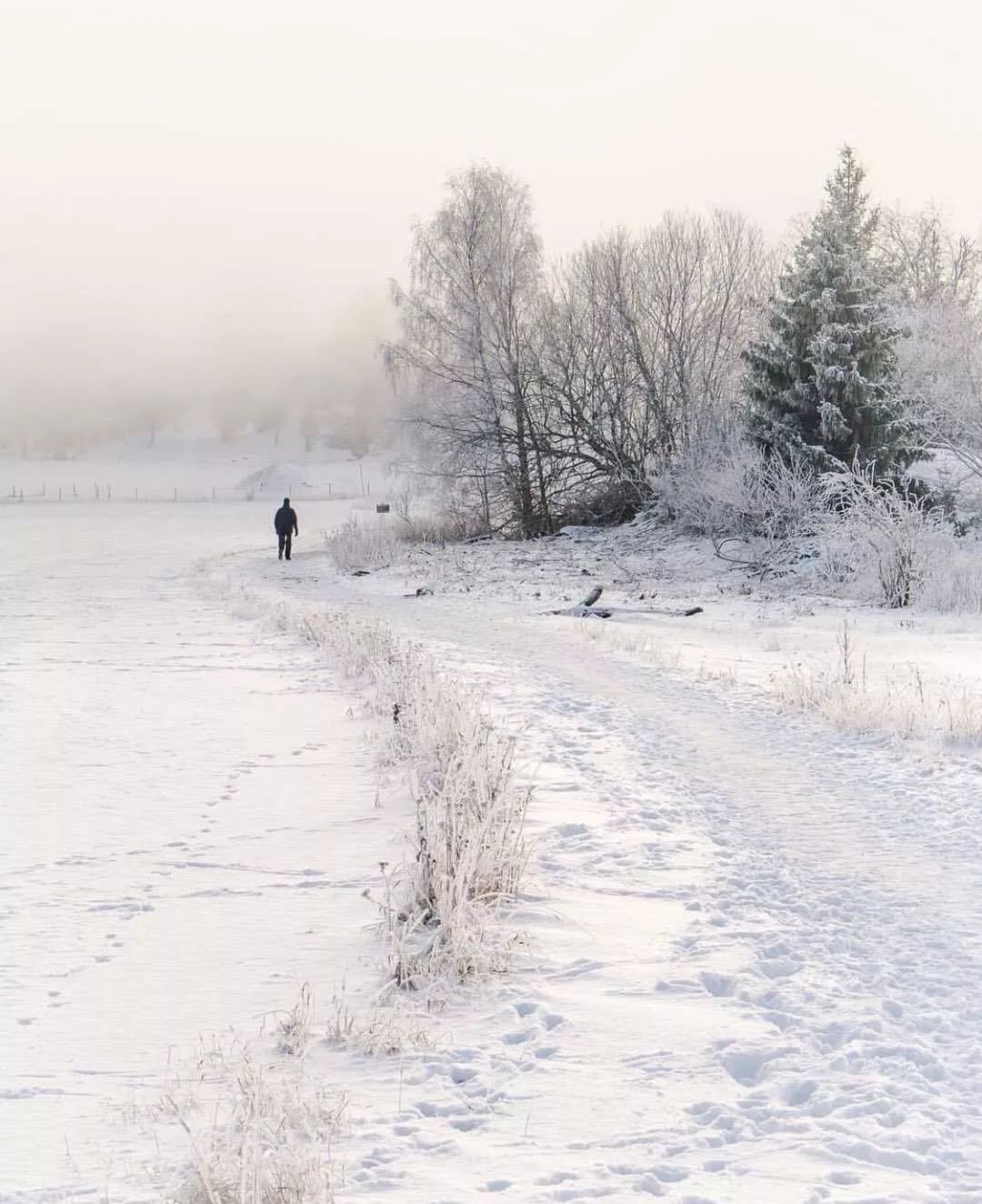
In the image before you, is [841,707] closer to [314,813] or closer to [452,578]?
[314,813]

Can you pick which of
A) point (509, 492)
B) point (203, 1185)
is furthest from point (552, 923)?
point (509, 492)

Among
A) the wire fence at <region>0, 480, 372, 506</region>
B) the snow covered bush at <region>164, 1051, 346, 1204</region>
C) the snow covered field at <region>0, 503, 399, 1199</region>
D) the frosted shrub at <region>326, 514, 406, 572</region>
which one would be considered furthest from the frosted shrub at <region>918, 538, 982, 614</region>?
the wire fence at <region>0, 480, 372, 506</region>

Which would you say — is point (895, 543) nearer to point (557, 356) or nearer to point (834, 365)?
point (834, 365)

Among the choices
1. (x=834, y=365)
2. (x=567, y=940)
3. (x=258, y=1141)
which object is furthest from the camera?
(x=834, y=365)

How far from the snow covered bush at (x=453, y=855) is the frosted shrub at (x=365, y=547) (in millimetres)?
19916

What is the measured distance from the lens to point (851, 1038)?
3654mm

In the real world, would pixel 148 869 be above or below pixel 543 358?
below

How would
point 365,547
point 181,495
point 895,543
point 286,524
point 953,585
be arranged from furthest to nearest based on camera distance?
point 181,495, point 286,524, point 365,547, point 895,543, point 953,585

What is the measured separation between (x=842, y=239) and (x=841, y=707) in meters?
18.0

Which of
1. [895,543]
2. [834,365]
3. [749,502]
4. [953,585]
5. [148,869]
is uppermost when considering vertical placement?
[834,365]

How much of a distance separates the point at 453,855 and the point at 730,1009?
4.52 feet

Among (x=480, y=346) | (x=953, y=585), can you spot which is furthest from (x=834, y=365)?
(x=480, y=346)

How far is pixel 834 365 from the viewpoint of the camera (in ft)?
76.9

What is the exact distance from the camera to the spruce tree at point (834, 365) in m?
23.4
